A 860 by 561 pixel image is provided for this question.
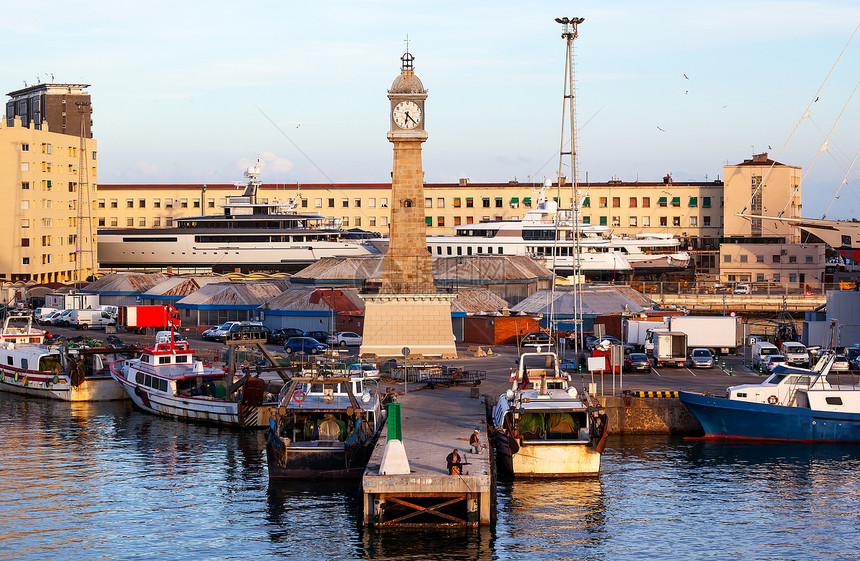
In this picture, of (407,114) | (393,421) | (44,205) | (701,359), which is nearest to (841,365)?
(701,359)

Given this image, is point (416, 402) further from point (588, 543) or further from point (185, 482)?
point (588, 543)

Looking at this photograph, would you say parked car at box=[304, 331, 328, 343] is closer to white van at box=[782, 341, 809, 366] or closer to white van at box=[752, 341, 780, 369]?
white van at box=[752, 341, 780, 369]

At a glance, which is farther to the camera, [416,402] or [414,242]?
[414,242]

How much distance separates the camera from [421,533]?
3188 centimetres

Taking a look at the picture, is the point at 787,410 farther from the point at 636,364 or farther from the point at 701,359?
the point at 701,359

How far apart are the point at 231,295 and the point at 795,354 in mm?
41490

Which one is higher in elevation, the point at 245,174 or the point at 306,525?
the point at 245,174

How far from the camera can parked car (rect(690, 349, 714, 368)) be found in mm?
57562

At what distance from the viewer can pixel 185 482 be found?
38312mm

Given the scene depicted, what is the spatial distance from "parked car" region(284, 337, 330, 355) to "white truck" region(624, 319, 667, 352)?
17.0 metres

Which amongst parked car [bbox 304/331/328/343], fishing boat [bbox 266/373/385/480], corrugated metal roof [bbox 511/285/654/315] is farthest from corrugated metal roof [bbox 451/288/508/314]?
fishing boat [bbox 266/373/385/480]

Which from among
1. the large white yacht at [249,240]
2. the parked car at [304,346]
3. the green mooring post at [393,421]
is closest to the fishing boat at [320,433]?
the green mooring post at [393,421]

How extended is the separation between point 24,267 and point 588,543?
4017 inches

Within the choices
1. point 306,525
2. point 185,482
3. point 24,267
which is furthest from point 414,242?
point 24,267
